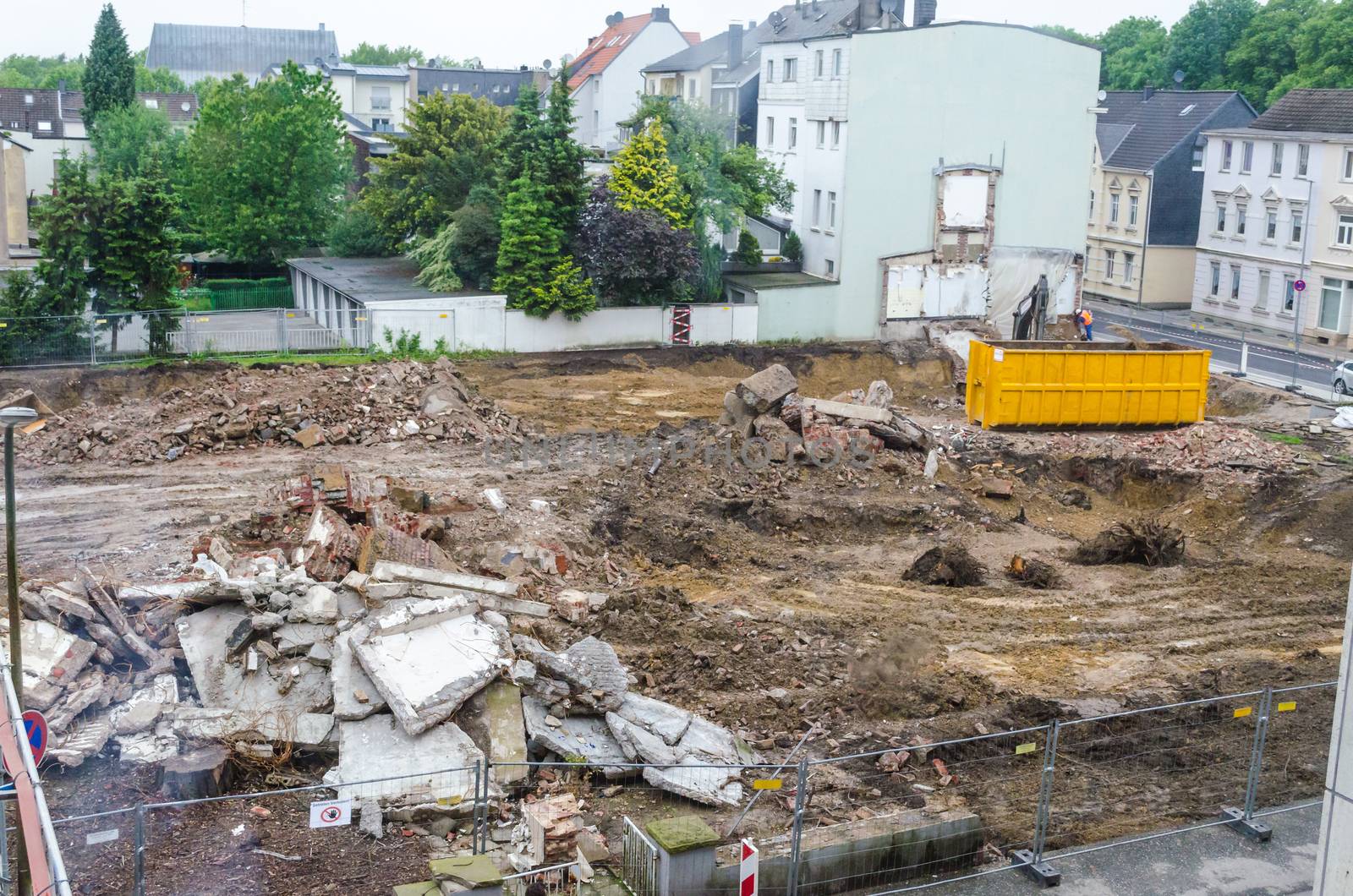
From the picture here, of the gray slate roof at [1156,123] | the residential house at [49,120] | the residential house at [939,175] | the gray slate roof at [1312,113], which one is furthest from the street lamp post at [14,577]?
the residential house at [49,120]

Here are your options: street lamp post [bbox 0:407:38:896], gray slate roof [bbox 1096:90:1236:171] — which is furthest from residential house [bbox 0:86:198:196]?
street lamp post [bbox 0:407:38:896]

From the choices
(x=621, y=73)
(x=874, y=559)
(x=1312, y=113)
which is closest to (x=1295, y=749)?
(x=874, y=559)

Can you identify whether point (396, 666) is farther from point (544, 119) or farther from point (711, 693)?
point (544, 119)

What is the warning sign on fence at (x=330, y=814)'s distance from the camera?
11.2 metres

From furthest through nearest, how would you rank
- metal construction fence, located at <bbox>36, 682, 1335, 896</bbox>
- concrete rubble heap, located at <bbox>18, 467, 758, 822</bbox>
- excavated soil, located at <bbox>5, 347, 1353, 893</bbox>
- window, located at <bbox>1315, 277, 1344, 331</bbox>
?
1. window, located at <bbox>1315, 277, 1344, 331</bbox>
2. excavated soil, located at <bbox>5, 347, 1353, 893</bbox>
3. concrete rubble heap, located at <bbox>18, 467, 758, 822</bbox>
4. metal construction fence, located at <bbox>36, 682, 1335, 896</bbox>

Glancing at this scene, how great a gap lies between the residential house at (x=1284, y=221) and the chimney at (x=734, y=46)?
20440mm

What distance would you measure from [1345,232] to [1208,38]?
29677 millimetres

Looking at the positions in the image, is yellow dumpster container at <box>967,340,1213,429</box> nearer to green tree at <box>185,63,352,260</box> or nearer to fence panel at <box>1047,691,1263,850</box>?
fence panel at <box>1047,691,1263,850</box>

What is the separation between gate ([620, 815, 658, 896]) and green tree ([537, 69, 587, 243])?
89.3 ft

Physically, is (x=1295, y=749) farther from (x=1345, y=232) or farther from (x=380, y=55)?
(x=380, y=55)

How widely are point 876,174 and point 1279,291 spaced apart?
56.9ft

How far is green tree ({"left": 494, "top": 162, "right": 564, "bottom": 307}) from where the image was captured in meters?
35.9

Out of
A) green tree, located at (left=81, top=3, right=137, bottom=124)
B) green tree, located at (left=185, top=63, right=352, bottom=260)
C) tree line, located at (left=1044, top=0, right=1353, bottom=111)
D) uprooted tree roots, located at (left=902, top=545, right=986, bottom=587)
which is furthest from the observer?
green tree, located at (left=81, top=3, right=137, bottom=124)

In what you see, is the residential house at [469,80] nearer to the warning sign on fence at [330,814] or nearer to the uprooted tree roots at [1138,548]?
the uprooted tree roots at [1138,548]
